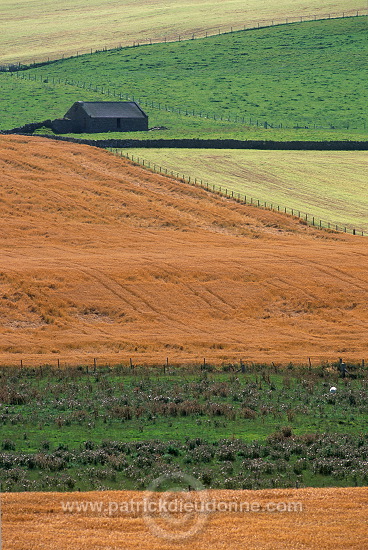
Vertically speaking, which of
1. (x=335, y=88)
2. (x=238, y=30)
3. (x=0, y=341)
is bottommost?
(x=0, y=341)

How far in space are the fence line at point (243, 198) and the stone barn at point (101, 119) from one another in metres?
11.5

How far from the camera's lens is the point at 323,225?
69625 millimetres

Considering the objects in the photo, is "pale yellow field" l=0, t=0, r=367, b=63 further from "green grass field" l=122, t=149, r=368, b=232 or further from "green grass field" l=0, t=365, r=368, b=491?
"green grass field" l=0, t=365, r=368, b=491

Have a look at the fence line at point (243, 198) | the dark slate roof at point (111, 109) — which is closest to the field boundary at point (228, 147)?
the fence line at point (243, 198)

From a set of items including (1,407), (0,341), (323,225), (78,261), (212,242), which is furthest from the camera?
(323,225)

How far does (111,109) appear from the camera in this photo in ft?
338

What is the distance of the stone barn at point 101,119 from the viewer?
3907 inches

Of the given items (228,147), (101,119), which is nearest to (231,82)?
(101,119)

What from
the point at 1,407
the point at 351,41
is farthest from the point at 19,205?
the point at 351,41

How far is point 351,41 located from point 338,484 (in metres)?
121

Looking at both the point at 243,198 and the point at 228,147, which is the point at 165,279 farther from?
the point at 228,147

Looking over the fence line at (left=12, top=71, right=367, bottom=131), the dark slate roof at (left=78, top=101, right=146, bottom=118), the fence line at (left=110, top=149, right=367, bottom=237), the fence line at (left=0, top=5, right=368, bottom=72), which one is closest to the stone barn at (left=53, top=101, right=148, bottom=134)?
the dark slate roof at (left=78, top=101, right=146, bottom=118)

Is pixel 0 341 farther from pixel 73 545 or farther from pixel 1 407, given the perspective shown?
pixel 73 545

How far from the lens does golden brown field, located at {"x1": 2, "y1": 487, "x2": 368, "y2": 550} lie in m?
23.2
